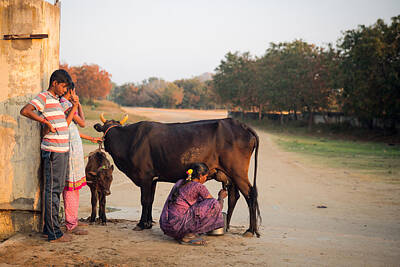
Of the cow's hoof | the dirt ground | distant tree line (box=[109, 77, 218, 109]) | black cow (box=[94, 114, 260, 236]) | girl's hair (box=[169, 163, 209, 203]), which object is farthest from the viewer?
distant tree line (box=[109, 77, 218, 109])

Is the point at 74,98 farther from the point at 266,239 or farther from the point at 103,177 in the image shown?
the point at 266,239

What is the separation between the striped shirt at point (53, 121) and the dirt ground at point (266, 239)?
1196mm

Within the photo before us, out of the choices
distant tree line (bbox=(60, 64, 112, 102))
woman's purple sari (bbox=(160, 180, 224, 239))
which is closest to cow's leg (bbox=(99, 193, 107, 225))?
woman's purple sari (bbox=(160, 180, 224, 239))

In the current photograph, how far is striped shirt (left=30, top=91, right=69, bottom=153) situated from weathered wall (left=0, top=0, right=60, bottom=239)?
0.46m

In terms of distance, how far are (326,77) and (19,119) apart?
1400 inches

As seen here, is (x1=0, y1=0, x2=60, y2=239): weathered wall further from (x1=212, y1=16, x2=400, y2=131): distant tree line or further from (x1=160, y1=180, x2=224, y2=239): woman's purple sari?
(x1=212, y1=16, x2=400, y2=131): distant tree line

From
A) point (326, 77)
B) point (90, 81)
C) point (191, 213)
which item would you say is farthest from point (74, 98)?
point (90, 81)

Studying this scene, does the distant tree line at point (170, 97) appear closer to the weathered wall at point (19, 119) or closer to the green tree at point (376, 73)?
the green tree at point (376, 73)

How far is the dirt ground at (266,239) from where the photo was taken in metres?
4.75

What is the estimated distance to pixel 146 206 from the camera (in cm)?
627

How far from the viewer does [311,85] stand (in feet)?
126

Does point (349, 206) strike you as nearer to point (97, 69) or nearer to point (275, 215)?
point (275, 215)

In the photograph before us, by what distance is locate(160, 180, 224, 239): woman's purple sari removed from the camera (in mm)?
5445

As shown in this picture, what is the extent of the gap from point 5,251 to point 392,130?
99.8 ft
